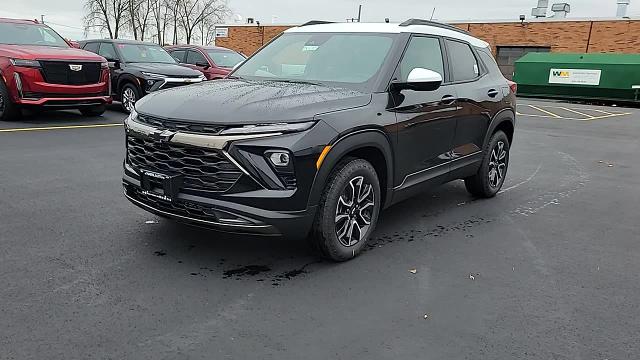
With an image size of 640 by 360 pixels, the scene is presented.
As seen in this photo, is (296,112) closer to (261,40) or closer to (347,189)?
(347,189)

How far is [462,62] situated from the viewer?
5.41 meters

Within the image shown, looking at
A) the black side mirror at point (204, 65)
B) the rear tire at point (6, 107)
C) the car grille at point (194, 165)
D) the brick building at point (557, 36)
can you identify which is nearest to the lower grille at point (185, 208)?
the car grille at point (194, 165)

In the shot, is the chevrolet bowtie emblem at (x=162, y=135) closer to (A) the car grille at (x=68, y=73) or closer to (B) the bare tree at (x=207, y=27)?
(A) the car grille at (x=68, y=73)

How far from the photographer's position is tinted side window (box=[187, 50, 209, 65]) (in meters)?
14.4

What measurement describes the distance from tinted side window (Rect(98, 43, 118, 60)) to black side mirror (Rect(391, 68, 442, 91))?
9.86m

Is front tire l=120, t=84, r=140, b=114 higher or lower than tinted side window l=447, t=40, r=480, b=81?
lower

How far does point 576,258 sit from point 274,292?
2524 mm

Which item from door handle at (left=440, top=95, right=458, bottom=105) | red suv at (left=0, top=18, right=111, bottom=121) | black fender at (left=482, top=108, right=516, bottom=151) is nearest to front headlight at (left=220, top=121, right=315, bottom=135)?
door handle at (left=440, top=95, right=458, bottom=105)

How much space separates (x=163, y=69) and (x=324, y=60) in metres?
8.06

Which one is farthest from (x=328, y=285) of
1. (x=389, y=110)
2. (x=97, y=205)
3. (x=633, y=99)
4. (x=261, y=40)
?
(x=261, y=40)

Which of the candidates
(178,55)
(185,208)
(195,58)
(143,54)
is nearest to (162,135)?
(185,208)

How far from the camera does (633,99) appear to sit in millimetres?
23078

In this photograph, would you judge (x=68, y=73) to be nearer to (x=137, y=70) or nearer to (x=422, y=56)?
(x=137, y=70)

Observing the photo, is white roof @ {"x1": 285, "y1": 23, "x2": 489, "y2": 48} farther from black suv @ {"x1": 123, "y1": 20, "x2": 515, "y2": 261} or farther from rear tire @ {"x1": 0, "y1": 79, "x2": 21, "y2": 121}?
rear tire @ {"x1": 0, "y1": 79, "x2": 21, "y2": 121}
